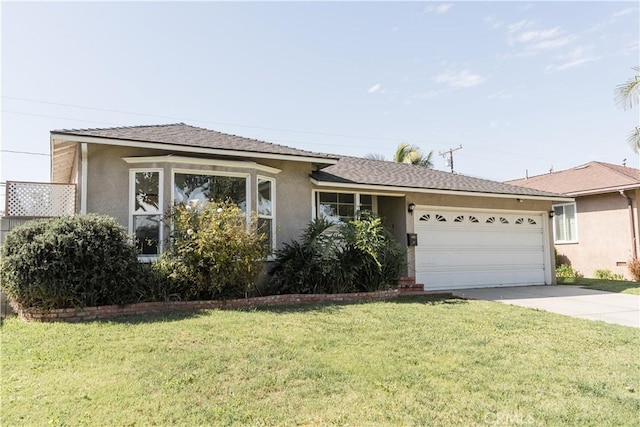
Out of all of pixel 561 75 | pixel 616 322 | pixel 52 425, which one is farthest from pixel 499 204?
pixel 52 425

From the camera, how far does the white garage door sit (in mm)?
12539

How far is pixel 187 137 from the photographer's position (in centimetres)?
995

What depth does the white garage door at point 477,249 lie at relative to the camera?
12539 millimetres

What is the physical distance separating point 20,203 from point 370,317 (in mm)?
7706

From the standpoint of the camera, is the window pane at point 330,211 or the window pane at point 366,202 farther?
the window pane at point 366,202

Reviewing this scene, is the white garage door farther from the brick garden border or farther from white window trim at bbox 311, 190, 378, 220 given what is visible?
the brick garden border

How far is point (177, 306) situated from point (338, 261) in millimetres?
3780

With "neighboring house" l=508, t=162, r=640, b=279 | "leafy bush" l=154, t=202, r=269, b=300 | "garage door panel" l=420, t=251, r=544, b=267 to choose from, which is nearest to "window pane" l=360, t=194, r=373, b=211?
"garage door panel" l=420, t=251, r=544, b=267

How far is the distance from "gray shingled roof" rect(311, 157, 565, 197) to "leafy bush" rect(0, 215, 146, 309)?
5321mm

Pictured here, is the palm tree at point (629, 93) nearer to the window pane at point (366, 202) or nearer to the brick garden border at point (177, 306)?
the window pane at point (366, 202)

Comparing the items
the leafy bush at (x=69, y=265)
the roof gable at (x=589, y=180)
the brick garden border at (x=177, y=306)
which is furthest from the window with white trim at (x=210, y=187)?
the roof gable at (x=589, y=180)

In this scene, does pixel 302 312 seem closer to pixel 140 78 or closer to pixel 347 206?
pixel 347 206

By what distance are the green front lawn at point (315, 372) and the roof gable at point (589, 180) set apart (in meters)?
11.4

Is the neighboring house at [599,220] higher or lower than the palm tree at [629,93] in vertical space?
lower
